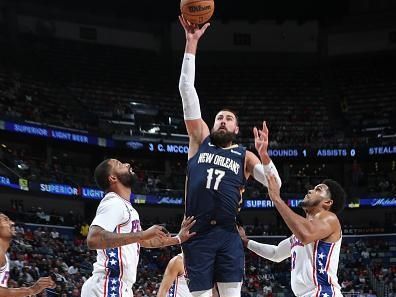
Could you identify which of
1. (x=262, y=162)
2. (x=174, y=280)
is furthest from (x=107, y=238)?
(x=174, y=280)

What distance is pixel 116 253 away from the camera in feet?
18.6

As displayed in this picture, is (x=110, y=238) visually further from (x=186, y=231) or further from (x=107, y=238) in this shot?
(x=186, y=231)

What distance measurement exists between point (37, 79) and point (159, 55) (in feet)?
24.0

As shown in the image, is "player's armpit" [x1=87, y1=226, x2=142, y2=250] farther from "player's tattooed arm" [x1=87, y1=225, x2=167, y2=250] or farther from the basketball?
the basketball

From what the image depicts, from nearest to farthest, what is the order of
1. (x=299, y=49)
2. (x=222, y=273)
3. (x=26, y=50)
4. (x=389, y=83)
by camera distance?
(x=222, y=273) → (x=26, y=50) → (x=389, y=83) → (x=299, y=49)

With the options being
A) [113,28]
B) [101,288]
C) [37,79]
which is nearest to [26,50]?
[37,79]

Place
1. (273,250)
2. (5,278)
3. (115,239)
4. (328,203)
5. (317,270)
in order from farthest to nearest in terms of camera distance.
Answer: (5,278) → (273,250) → (328,203) → (317,270) → (115,239)

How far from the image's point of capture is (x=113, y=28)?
3472cm

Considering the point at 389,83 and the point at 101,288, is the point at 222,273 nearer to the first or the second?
the point at 101,288

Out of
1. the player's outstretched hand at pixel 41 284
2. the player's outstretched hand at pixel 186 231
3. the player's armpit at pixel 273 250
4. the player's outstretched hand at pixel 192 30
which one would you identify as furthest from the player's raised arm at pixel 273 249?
the player's outstretched hand at pixel 192 30

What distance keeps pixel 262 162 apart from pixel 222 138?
378mm

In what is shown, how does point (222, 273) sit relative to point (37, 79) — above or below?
below

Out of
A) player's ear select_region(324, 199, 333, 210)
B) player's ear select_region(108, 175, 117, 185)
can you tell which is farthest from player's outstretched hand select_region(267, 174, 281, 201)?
player's ear select_region(108, 175, 117, 185)

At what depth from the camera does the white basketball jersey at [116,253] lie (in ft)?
18.2
